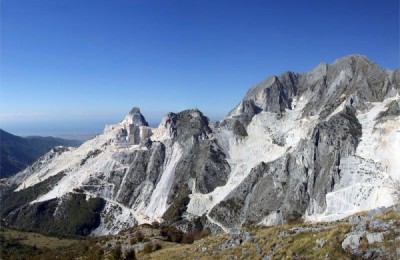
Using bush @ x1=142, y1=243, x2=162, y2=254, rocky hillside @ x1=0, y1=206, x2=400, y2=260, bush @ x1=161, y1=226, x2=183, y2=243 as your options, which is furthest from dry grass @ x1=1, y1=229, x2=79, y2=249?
rocky hillside @ x1=0, y1=206, x2=400, y2=260

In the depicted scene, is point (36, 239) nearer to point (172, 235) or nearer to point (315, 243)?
point (172, 235)

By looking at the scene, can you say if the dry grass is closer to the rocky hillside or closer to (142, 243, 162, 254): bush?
(142, 243, 162, 254): bush

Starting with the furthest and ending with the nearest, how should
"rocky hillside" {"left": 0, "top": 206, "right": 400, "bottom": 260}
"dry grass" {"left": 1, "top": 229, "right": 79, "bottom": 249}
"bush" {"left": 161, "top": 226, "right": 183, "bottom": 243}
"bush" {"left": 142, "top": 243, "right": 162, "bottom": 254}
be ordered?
"dry grass" {"left": 1, "top": 229, "right": 79, "bottom": 249} → "bush" {"left": 161, "top": 226, "right": 183, "bottom": 243} → "bush" {"left": 142, "top": 243, "right": 162, "bottom": 254} → "rocky hillside" {"left": 0, "top": 206, "right": 400, "bottom": 260}

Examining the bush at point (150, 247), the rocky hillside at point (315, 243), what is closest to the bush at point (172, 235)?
the bush at point (150, 247)

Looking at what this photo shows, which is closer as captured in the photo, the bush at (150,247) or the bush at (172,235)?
the bush at (150,247)

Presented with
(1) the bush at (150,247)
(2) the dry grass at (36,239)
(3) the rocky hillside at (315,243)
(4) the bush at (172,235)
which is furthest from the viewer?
(2) the dry grass at (36,239)

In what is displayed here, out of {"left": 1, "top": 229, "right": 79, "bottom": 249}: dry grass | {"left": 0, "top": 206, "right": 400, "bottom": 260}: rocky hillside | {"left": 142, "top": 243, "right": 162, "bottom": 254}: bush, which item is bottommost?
{"left": 1, "top": 229, "right": 79, "bottom": 249}: dry grass

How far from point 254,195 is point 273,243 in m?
154

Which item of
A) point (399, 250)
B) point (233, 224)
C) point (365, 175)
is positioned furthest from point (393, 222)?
point (233, 224)

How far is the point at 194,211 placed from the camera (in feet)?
648

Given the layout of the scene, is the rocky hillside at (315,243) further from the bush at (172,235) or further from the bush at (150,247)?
the bush at (172,235)

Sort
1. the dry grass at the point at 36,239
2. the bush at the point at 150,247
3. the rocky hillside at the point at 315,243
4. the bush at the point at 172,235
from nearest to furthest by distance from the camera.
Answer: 1. the rocky hillside at the point at 315,243
2. the bush at the point at 150,247
3. the bush at the point at 172,235
4. the dry grass at the point at 36,239

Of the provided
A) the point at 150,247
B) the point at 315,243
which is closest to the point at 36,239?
the point at 150,247

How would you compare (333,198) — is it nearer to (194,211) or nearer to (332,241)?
(194,211)
